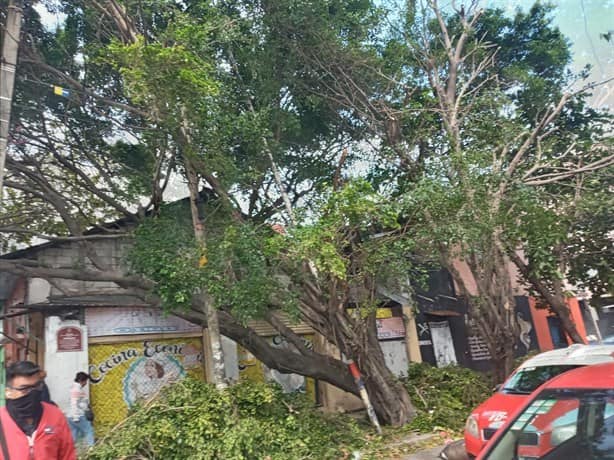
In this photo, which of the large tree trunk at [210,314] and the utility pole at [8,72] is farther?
the large tree trunk at [210,314]

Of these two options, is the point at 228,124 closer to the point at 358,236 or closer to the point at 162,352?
the point at 358,236

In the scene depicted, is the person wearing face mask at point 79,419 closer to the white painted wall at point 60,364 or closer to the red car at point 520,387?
the white painted wall at point 60,364

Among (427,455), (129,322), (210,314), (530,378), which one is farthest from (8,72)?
(530,378)

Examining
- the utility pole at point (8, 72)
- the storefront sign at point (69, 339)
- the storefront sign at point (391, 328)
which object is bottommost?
the storefront sign at point (391, 328)

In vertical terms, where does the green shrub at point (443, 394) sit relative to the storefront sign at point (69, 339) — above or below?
below

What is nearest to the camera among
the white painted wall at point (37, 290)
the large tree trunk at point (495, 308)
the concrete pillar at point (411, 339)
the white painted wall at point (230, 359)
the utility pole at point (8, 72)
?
the utility pole at point (8, 72)

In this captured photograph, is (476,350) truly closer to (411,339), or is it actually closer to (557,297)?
(411,339)

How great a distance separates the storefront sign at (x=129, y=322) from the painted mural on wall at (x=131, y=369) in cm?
29

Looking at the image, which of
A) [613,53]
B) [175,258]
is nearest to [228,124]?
[175,258]

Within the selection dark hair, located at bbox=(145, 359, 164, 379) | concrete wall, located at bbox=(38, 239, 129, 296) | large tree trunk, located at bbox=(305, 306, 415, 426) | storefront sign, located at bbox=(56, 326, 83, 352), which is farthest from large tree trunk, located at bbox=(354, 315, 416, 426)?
storefront sign, located at bbox=(56, 326, 83, 352)

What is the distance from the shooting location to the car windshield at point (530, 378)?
6.55 m

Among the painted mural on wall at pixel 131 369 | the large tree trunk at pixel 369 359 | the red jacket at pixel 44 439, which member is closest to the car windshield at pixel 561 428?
the red jacket at pixel 44 439

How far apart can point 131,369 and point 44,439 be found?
8440 millimetres

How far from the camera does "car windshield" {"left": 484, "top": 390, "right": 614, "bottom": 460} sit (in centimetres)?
297
